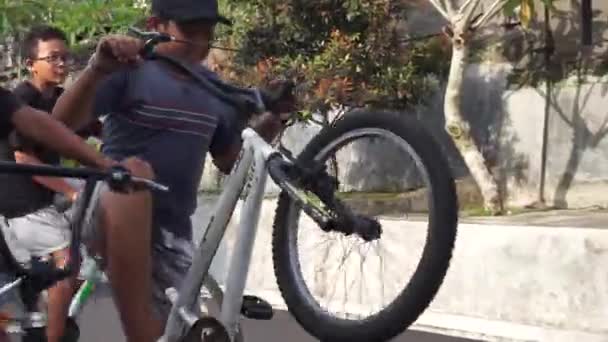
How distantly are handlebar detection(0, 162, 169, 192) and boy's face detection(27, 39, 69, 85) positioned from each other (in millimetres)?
1905

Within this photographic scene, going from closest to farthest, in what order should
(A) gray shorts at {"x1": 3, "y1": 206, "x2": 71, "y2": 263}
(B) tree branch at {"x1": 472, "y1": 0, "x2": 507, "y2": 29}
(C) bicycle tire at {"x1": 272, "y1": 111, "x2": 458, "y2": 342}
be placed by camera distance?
(C) bicycle tire at {"x1": 272, "y1": 111, "x2": 458, "y2": 342} < (A) gray shorts at {"x1": 3, "y1": 206, "x2": 71, "y2": 263} < (B) tree branch at {"x1": 472, "y1": 0, "x2": 507, "y2": 29}

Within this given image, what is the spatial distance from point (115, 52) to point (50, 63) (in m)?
1.91

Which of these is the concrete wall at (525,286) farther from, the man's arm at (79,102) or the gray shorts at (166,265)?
the man's arm at (79,102)

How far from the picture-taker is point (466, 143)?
39.7 ft

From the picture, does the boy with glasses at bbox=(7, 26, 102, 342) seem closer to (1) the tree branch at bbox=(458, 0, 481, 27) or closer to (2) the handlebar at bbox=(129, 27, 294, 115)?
(2) the handlebar at bbox=(129, 27, 294, 115)

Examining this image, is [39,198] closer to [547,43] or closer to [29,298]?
[29,298]

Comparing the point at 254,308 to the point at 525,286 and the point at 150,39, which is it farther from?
the point at 525,286

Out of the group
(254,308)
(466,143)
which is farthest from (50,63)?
(466,143)

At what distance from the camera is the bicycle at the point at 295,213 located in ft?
11.6

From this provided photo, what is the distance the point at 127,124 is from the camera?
4.11m

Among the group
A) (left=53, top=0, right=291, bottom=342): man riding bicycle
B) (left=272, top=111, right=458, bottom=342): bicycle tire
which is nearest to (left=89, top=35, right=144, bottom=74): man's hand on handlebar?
(left=53, top=0, right=291, bottom=342): man riding bicycle

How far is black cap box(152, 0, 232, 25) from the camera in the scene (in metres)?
4.04

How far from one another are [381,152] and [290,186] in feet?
1.61

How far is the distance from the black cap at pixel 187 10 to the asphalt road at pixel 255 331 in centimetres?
419
